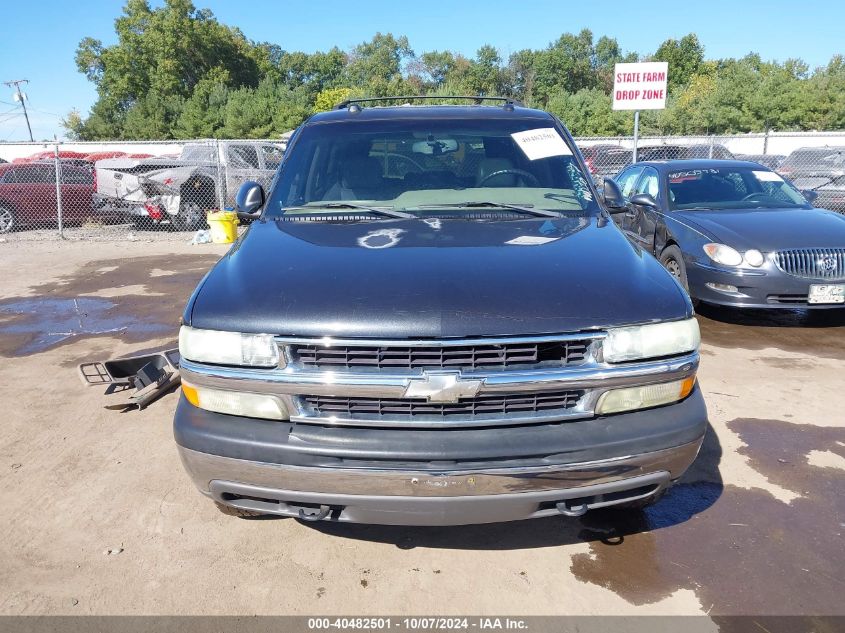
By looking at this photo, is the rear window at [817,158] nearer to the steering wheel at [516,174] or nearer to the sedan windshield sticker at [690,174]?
the sedan windshield sticker at [690,174]

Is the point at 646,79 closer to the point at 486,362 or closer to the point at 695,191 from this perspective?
the point at 695,191

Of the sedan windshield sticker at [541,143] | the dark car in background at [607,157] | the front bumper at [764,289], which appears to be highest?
the dark car in background at [607,157]

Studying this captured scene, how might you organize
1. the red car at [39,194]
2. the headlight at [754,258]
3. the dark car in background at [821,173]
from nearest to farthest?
the headlight at [754,258] < the dark car in background at [821,173] < the red car at [39,194]

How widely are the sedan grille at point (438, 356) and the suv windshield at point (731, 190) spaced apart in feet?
18.5

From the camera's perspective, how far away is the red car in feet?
47.2

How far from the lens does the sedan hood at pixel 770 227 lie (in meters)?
5.99

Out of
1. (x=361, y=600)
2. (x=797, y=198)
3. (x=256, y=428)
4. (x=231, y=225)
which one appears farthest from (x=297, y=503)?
(x=231, y=225)

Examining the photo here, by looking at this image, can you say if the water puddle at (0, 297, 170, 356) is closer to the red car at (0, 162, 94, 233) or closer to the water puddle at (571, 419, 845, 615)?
the water puddle at (571, 419, 845, 615)

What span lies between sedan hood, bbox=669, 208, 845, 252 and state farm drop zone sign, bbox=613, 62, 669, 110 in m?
6.92

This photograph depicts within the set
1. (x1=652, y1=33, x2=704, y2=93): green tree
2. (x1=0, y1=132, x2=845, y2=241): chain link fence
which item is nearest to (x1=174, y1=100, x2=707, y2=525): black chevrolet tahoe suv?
(x1=0, y1=132, x2=845, y2=241): chain link fence

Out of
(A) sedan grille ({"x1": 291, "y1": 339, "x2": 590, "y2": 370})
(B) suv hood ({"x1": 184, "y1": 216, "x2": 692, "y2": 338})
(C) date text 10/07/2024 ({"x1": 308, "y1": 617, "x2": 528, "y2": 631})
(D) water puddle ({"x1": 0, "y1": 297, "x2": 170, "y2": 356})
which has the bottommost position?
(C) date text 10/07/2024 ({"x1": 308, "y1": 617, "x2": 528, "y2": 631})

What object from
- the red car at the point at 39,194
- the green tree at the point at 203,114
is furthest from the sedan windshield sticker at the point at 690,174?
the green tree at the point at 203,114

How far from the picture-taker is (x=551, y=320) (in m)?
2.29

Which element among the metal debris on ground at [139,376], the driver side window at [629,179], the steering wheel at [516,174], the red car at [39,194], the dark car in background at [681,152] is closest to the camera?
the steering wheel at [516,174]
